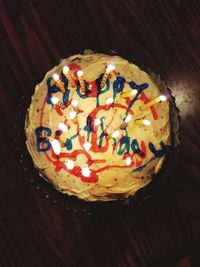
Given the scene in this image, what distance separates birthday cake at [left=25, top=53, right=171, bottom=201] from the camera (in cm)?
194

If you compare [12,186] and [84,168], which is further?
[12,186]

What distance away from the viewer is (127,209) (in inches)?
91.3

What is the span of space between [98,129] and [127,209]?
0.62 meters

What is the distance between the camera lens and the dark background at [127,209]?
2318 mm

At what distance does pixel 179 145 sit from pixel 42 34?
103 cm

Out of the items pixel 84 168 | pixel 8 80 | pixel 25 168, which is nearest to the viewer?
pixel 84 168

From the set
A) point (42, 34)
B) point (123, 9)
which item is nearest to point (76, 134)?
point (42, 34)

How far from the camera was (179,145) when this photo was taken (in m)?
2.21

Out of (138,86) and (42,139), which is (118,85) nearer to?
(138,86)

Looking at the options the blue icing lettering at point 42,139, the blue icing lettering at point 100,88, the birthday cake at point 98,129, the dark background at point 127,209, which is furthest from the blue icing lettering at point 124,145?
the dark background at point 127,209

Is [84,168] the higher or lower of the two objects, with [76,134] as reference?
lower

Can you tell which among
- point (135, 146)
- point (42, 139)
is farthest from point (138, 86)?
point (42, 139)

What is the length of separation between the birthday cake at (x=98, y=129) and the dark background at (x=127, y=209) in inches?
12.3

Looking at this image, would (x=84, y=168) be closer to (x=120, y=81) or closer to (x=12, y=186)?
(x=120, y=81)
